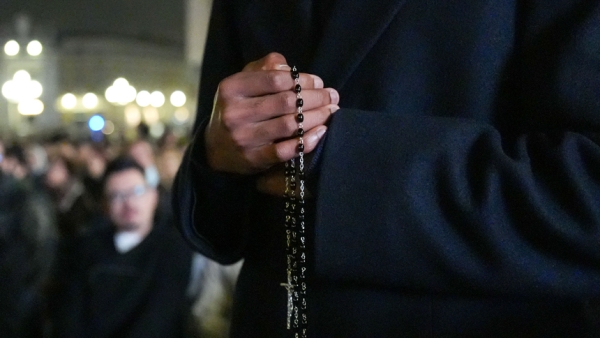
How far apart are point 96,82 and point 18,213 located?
34.3ft

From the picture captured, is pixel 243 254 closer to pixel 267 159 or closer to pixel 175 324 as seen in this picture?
pixel 267 159

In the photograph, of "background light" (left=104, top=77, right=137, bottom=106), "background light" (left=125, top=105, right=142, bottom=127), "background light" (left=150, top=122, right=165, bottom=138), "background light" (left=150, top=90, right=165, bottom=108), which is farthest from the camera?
"background light" (left=104, top=77, right=137, bottom=106)

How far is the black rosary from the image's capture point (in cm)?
48

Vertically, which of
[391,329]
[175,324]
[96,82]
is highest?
[96,82]

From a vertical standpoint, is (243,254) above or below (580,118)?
below

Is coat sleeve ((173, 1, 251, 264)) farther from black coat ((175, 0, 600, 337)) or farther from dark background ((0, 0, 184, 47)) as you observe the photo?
dark background ((0, 0, 184, 47))

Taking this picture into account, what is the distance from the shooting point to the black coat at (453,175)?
411 millimetres

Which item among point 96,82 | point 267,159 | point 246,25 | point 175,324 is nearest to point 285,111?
point 267,159

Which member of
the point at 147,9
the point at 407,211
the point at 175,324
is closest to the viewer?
the point at 407,211

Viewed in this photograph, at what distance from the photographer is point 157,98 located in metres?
11.9

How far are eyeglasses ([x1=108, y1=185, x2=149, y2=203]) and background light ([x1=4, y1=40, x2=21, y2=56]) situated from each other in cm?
797

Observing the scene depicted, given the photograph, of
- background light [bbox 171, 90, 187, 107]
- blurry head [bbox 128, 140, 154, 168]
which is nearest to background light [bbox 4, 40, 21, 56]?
background light [bbox 171, 90, 187, 107]

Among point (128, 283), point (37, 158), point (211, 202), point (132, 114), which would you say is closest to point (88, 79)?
point (132, 114)

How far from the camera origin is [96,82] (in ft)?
40.3
